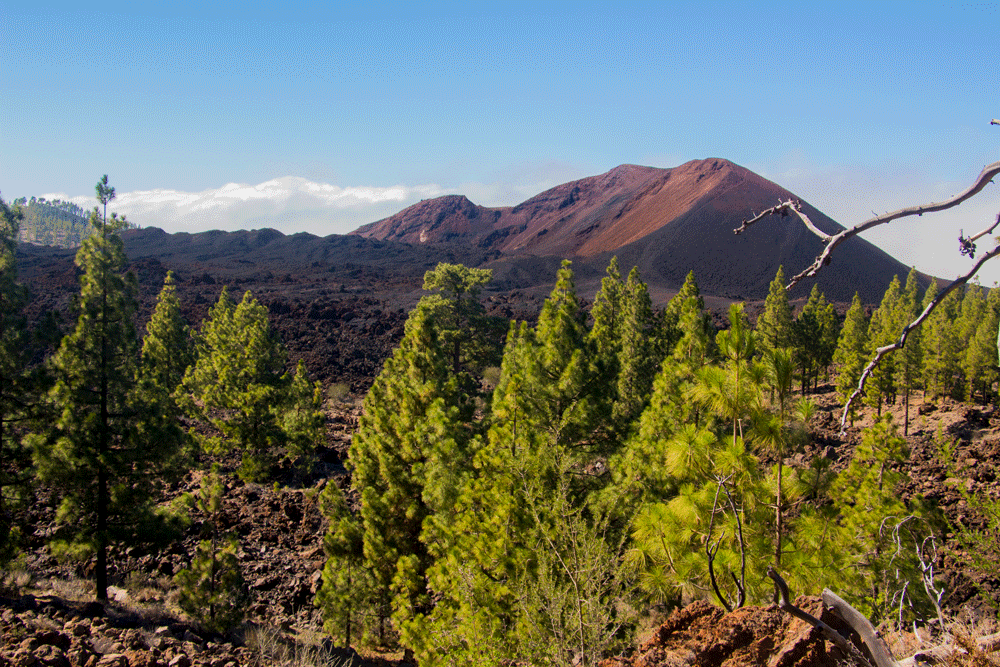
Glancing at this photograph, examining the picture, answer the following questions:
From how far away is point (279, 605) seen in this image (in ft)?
47.2

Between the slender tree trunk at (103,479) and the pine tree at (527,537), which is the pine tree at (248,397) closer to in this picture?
the slender tree trunk at (103,479)

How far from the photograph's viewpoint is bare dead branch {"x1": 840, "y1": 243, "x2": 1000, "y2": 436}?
1.55m

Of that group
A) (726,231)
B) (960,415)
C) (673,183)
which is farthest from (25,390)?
(673,183)

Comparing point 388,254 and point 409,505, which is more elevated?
point 388,254

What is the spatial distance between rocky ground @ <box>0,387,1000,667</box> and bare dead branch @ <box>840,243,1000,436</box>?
3005 millimetres

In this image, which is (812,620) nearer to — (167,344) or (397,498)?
(397,498)

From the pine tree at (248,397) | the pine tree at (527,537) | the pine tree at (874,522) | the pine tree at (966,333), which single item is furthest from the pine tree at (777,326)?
the pine tree at (248,397)

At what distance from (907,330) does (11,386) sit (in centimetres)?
1417

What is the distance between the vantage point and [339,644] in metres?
12.6

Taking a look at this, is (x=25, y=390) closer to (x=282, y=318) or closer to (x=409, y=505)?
(x=409, y=505)

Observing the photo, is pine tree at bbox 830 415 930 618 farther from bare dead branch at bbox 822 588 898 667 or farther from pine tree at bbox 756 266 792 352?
pine tree at bbox 756 266 792 352

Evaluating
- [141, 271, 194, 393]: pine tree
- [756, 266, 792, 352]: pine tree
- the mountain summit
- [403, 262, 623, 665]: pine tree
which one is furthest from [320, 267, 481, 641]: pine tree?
the mountain summit

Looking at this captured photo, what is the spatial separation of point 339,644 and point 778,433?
34.3ft

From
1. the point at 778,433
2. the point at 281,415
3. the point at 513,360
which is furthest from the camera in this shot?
the point at 281,415
